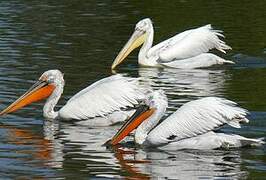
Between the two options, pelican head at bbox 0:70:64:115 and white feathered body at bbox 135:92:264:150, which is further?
pelican head at bbox 0:70:64:115

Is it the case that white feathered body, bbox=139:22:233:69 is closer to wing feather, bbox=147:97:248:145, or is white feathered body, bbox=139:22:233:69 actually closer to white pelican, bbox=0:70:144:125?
white pelican, bbox=0:70:144:125

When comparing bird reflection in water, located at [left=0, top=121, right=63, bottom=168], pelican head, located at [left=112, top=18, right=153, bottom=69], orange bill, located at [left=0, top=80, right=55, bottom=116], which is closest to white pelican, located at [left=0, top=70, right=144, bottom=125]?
orange bill, located at [left=0, top=80, right=55, bottom=116]

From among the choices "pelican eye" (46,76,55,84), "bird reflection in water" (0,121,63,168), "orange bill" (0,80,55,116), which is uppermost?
"pelican eye" (46,76,55,84)

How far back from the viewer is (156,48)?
16.1 meters

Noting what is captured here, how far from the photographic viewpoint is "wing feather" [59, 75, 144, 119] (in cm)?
1105

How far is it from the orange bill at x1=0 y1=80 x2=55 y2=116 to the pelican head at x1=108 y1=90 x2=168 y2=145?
179cm

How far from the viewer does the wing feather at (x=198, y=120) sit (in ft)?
31.6

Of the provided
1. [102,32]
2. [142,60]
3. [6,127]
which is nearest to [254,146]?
[6,127]

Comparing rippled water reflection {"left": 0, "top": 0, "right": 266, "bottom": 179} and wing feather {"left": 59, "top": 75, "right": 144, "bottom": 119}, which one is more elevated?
wing feather {"left": 59, "top": 75, "right": 144, "bottom": 119}

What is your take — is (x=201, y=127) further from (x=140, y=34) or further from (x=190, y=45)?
(x=140, y=34)

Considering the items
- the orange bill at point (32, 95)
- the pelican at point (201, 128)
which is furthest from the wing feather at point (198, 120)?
the orange bill at point (32, 95)

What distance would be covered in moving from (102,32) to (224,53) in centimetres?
281

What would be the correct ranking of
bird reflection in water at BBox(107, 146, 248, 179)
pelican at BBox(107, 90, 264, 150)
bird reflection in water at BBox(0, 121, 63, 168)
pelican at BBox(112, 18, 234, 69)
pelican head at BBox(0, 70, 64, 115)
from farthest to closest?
pelican at BBox(112, 18, 234, 69) < pelican head at BBox(0, 70, 64, 115) < pelican at BBox(107, 90, 264, 150) < bird reflection in water at BBox(0, 121, 63, 168) < bird reflection in water at BBox(107, 146, 248, 179)

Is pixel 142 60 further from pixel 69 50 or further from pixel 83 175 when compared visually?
pixel 83 175
